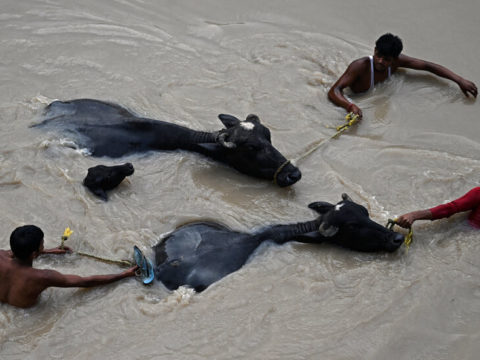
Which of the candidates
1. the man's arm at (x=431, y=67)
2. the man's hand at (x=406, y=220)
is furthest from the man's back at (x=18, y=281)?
the man's arm at (x=431, y=67)

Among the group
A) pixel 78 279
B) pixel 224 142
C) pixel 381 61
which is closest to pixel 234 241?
pixel 224 142

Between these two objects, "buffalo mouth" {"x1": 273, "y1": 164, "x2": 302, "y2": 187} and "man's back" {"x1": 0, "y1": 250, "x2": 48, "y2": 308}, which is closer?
"man's back" {"x1": 0, "y1": 250, "x2": 48, "y2": 308}

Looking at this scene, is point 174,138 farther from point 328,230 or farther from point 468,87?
point 468,87

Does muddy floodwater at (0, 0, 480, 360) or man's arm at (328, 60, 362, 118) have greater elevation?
man's arm at (328, 60, 362, 118)

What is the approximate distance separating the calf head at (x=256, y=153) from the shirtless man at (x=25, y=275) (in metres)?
2.07

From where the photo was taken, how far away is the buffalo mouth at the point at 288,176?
550cm

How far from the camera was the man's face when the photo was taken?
6621mm

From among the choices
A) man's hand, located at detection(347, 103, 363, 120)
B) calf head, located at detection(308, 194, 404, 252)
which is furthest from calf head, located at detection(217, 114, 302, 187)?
man's hand, located at detection(347, 103, 363, 120)

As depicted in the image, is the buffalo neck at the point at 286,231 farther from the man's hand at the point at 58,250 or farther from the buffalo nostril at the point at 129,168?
the man's hand at the point at 58,250

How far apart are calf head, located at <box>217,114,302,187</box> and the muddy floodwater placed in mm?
167

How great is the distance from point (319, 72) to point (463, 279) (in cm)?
345

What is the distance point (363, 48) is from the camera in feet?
25.2

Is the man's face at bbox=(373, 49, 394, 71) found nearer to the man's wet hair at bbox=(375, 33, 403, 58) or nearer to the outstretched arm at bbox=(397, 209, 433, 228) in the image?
the man's wet hair at bbox=(375, 33, 403, 58)

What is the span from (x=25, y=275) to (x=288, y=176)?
2496 mm
